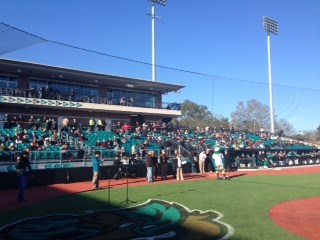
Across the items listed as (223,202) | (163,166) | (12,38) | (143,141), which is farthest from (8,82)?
(223,202)

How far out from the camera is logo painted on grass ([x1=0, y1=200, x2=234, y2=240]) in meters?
7.66

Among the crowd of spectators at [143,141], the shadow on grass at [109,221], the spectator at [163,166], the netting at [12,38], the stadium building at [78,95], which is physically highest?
the stadium building at [78,95]

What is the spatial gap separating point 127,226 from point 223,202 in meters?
4.48

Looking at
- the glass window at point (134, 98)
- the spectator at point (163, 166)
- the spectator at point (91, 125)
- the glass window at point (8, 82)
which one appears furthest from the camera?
the glass window at point (134, 98)

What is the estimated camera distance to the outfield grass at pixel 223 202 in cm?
821

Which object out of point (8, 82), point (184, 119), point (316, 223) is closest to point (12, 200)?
point (316, 223)

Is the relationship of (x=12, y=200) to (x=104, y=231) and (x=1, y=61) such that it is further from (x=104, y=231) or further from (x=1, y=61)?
(x=1, y=61)

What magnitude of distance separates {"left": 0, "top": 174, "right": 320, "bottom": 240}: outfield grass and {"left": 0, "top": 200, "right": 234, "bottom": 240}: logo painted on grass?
52cm

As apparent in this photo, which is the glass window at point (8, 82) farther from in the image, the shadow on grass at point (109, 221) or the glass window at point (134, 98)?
the shadow on grass at point (109, 221)

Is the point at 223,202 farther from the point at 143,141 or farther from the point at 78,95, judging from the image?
the point at 78,95

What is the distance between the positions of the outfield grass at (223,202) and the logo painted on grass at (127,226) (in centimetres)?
52

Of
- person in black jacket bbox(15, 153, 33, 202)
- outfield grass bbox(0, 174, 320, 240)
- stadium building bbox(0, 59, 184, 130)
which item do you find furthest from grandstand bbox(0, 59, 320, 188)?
outfield grass bbox(0, 174, 320, 240)

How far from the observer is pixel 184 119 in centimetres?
8050

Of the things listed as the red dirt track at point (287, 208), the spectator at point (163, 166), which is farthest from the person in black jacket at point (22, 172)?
the spectator at point (163, 166)
